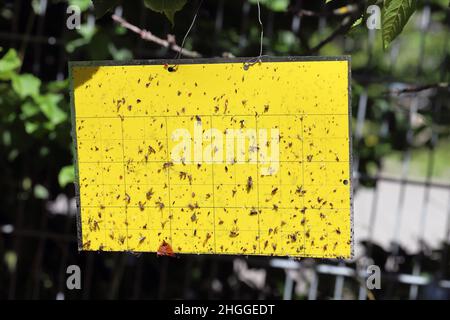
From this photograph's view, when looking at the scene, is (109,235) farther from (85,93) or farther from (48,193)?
(48,193)

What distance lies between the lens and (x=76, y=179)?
1.04 meters

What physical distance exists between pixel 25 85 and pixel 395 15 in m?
1.06

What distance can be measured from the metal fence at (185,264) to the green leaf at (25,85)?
34cm

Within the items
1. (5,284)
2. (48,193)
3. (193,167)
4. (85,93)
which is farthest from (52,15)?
(193,167)

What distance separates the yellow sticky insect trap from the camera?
3.19ft

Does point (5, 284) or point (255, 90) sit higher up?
point (255, 90)

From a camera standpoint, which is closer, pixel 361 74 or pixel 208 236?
pixel 208 236

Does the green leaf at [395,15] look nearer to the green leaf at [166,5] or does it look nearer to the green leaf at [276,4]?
the green leaf at [166,5]

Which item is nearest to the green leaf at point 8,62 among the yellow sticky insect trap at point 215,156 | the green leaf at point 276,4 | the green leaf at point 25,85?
the green leaf at point 25,85

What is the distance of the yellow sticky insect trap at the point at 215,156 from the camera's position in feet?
3.19

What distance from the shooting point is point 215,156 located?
1002 mm

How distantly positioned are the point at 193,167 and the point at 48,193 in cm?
120

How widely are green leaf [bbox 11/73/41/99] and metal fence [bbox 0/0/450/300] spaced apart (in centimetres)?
34

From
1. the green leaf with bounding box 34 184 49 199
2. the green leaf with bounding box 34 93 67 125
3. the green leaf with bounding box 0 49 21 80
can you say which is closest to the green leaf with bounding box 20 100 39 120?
the green leaf with bounding box 34 93 67 125
